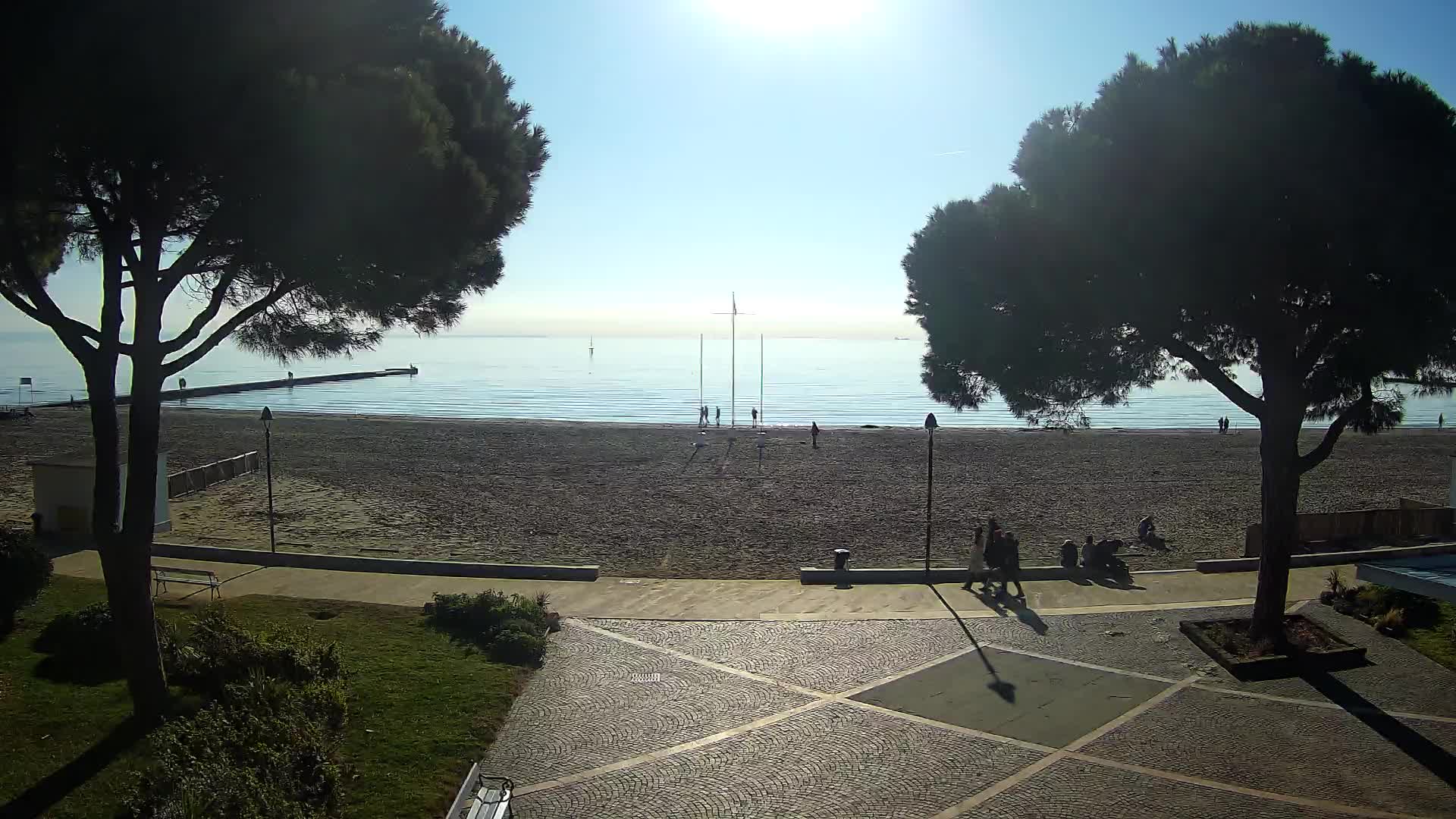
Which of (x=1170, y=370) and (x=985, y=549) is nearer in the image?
(x=1170, y=370)

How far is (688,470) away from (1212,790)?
86.6ft

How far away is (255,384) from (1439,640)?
346ft

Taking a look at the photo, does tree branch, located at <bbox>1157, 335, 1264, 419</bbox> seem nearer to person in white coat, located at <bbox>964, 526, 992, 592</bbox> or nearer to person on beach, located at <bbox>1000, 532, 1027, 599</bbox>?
person on beach, located at <bbox>1000, 532, 1027, 599</bbox>

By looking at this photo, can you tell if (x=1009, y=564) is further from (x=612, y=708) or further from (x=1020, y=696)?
(x=612, y=708)

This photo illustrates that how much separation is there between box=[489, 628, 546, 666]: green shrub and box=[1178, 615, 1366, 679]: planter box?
357 inches

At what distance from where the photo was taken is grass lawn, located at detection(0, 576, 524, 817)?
757 cm

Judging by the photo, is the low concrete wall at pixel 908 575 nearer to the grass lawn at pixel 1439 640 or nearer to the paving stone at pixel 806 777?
the grass lawn at pixel 1439 640

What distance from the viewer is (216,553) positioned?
1766 centimetres

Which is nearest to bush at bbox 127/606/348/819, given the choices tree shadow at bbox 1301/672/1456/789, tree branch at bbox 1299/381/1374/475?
tree shadow at bbox 1301/672/1456/789

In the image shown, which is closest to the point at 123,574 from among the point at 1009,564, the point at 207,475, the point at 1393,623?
the point at 1009,564

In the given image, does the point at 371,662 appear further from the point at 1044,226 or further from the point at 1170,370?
the point at 1170,370

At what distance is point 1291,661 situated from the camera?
Result: 11.7 metres

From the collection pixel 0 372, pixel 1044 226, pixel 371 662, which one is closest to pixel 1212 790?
pixel 1044 226

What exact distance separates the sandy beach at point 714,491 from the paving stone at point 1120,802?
32.8ft
